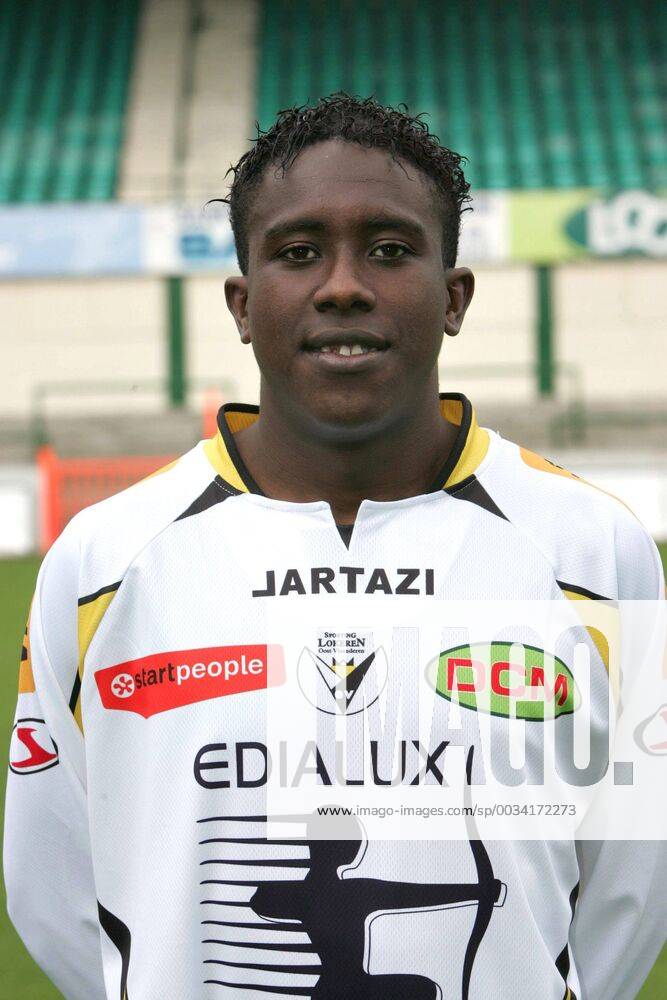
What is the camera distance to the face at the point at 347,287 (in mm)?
1604

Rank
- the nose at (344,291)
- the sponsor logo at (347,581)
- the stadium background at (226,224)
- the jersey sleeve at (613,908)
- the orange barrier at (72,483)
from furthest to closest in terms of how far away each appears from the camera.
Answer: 1. the stadium background at (226,224)
2. the orange barrier at (72,483)
3. the jersey sleeve at (613,908)
4. the sponsor logo at (347,581)
5. the nose at (344,291)

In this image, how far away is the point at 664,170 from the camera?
55.1 feet

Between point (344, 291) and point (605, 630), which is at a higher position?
point (344, 291)

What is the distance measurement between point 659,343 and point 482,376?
212 centimetres

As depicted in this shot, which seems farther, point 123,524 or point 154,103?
point 154,103

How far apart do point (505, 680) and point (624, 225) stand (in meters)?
13.8

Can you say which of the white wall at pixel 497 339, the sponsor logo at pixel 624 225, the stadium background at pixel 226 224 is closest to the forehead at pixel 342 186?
the stadium background at pixel 226 224

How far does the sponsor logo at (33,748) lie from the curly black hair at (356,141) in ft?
2.22

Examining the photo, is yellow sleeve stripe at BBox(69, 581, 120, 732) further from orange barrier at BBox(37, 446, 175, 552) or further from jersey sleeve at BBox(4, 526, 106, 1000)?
orange barrier at BBox(37, 446, 175, 552)

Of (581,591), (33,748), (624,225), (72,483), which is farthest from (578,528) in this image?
(624,225)

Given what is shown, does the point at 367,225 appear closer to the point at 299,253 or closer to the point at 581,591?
the point at 299,253

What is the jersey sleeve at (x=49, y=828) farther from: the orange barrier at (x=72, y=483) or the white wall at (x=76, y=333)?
the white wall at (x=76, y=333)

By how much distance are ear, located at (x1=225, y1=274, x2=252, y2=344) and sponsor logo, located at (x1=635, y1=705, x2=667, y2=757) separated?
2.44 feet

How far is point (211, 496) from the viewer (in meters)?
1.73
